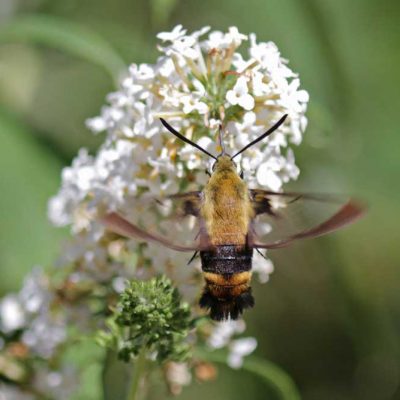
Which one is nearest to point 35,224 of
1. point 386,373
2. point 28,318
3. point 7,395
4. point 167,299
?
→ point 28,318

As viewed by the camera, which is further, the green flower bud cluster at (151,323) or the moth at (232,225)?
the green flower bud cluster at (151,323)

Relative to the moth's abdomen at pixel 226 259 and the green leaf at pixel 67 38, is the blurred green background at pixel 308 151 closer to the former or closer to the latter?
the green leaf at pixel 67 38

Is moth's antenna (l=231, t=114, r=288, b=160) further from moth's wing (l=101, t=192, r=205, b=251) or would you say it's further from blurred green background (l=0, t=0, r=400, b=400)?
blurred green background (l=0, t=0, r=400, b=400)

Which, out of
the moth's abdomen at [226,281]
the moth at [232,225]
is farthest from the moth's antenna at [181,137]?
the moth's abdomen at [226,281]

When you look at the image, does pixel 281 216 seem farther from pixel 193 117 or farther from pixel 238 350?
pixel 238 350

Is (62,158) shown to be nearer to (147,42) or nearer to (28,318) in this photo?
(28,318)

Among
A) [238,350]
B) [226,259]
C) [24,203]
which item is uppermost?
[24,203]

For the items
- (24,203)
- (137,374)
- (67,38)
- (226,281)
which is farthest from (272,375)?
(67,38)

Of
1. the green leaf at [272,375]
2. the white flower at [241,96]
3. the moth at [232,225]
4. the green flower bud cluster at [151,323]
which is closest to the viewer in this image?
the moth at [232,225]
